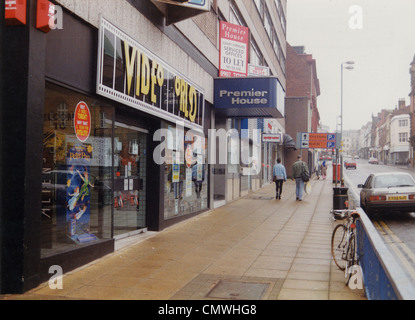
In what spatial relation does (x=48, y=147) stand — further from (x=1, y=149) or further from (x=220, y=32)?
(x=220, y=32)

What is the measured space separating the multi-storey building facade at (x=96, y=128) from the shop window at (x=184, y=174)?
0.03m

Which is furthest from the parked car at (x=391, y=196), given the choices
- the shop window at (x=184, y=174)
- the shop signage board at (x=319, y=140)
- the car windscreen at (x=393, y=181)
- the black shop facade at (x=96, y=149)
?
the shop signage board at (x=319, y=140)

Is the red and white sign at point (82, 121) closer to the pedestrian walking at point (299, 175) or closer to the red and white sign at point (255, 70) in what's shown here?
the red and white sign at point (255, 70)

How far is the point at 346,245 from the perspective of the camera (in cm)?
646

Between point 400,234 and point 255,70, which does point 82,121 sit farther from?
point 255,70

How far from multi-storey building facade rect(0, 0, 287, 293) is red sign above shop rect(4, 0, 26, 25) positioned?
5 centimetres

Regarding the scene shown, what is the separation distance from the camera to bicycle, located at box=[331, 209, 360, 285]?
599cm

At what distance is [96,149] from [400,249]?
6.10 metres

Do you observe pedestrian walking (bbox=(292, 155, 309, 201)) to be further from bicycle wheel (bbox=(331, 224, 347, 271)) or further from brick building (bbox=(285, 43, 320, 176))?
brick building (bbox=(285, 43, 320, 176))

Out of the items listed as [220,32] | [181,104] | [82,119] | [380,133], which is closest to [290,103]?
[220,32]

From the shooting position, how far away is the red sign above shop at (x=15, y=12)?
5148 mm

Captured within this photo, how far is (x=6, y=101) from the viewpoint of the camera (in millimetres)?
5293

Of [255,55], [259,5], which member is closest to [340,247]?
[255,55]
